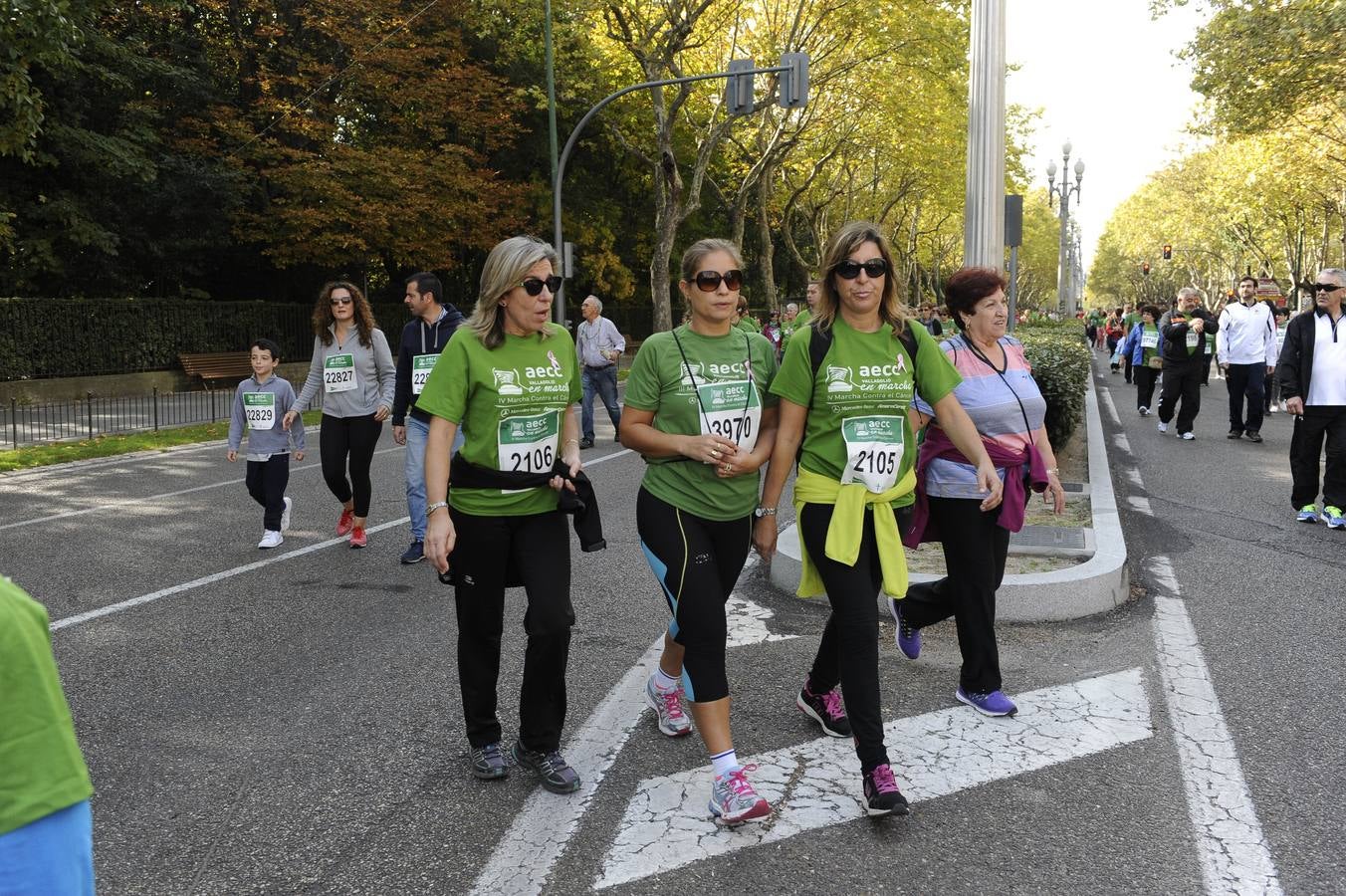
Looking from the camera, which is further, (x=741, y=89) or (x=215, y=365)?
(x=215, y=365)

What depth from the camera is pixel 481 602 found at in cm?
374

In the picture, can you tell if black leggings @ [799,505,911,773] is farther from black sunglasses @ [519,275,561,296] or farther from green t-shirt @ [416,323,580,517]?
black sunglasses @ [519,275,561,296]

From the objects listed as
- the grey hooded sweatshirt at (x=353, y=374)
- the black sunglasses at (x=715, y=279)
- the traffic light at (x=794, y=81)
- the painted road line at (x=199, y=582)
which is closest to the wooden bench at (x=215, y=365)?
the traffic light at (x=794, y=81)

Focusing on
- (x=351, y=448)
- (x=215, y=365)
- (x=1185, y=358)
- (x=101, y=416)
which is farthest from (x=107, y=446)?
(x=1185, y=358)

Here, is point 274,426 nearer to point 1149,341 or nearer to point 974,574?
point 974,574

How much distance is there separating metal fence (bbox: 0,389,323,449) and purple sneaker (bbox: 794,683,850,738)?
1166 centimetres

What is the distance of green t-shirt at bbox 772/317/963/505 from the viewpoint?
3617 mm

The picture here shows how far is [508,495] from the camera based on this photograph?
11.9 ft

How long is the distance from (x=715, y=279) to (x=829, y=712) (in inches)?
66.4

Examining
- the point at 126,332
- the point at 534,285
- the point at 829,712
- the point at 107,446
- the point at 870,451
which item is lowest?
the point at 829,712

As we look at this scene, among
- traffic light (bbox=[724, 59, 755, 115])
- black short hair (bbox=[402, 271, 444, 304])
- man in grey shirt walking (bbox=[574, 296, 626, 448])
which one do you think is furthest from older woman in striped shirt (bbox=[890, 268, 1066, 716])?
traffic light (bbox=[724, 59, 755, 115])

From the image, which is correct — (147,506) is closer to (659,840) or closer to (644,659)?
(644,659)

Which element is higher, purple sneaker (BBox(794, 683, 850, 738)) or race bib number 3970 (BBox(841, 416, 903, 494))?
race bib number 3970 (BBox(841, 416, 903, 494))

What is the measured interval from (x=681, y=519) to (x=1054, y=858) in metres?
1.46
